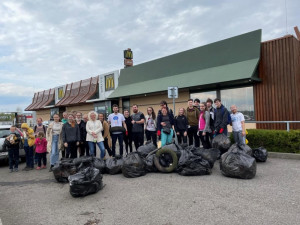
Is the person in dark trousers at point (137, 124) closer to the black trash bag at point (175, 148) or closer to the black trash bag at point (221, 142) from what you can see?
the black trash bag at point (175, 148)

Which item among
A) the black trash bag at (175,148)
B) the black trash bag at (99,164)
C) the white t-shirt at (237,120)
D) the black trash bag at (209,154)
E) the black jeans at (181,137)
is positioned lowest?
the black trash bag at (99,164)

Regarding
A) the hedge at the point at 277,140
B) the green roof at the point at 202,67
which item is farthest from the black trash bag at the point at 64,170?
the green roof at the point at 202,67

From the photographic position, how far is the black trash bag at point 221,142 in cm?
645

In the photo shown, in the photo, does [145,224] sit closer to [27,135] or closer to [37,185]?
[37,185]

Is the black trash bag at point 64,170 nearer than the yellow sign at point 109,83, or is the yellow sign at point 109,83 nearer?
the black trash bag at point 64,170

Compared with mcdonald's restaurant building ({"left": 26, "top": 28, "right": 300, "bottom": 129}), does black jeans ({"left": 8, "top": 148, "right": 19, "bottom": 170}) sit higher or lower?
lower

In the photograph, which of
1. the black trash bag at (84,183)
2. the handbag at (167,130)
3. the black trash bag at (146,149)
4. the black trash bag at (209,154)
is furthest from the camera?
the handbag at (167,130)

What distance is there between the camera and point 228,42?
11.5m

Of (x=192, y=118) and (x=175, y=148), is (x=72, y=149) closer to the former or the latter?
(x=175, y=148)

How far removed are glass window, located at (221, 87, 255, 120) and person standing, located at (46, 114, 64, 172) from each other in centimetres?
848

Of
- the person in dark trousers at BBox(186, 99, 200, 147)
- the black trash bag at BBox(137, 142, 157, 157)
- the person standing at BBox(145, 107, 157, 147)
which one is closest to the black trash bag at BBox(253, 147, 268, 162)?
the person in dark trousers at BBox(186, 99, 200, 147)

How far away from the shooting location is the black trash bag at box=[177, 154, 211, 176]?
5441 mm

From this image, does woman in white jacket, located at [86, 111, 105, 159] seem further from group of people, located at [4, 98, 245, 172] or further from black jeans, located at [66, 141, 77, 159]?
black jeans, located at [66, 141, 77, 159]

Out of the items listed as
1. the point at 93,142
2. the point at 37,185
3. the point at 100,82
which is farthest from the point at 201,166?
the point at 100,82
